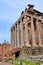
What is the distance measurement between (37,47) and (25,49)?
3317 mm

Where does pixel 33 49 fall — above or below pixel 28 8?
below

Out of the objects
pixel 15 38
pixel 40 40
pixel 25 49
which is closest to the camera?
pixel 25 49

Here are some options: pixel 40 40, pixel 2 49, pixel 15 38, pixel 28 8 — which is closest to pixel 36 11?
pixel 28 8

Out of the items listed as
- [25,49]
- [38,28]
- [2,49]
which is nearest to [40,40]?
[38,28]

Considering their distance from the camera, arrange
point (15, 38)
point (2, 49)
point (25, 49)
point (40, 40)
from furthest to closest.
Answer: point (2, 49), point (15, 38), point (40, 40), point (25, 49)

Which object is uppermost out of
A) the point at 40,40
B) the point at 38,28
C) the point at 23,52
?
the point at 38,28

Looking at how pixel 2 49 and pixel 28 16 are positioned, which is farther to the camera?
pixel 2 49

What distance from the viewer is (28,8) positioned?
56594 millimetres

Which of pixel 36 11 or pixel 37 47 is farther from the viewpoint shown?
pixel 36 11

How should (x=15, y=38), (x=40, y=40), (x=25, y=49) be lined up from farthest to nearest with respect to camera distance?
(x=15, y=38)
(x=40, y=40)
(x=25, y=49)

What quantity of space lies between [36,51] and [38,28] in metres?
8.51

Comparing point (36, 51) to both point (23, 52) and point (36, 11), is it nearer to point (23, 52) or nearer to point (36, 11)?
point (23, 52)

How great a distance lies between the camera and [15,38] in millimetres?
64750

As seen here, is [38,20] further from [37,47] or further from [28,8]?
[37,47]
